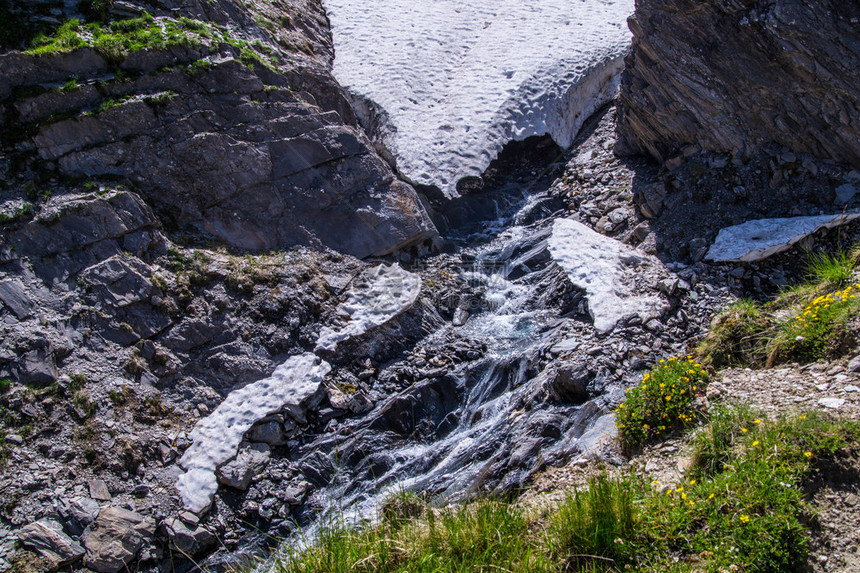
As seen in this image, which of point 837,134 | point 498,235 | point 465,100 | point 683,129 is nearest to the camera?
point 837,134

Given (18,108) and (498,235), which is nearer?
(18,108)

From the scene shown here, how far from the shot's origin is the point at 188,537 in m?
6.69

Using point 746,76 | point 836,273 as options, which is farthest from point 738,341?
point 746,76

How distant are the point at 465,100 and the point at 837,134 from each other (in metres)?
8.27

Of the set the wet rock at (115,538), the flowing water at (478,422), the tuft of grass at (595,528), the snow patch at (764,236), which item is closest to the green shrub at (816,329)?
the flowing water at (478,422)

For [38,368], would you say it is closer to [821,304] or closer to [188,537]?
[188,537]

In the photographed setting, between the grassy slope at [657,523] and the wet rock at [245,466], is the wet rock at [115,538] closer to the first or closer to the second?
the wet rock at [245,466]

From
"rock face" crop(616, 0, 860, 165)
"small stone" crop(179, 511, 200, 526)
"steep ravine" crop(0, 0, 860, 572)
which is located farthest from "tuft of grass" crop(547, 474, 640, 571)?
"rock face" crop(616, 0, 860, 165)

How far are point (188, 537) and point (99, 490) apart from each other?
1.24 meters

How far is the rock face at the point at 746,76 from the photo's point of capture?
9.32 meters

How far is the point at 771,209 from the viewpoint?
9.92m

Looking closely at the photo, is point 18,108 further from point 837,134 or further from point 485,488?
point 837,134

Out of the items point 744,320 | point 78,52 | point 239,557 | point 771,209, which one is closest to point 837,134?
point 771,209

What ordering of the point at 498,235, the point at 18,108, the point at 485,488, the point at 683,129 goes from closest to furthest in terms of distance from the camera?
the point at 485,488 → the point at 18,108 → the point at 683,129 → the point at 498,235
